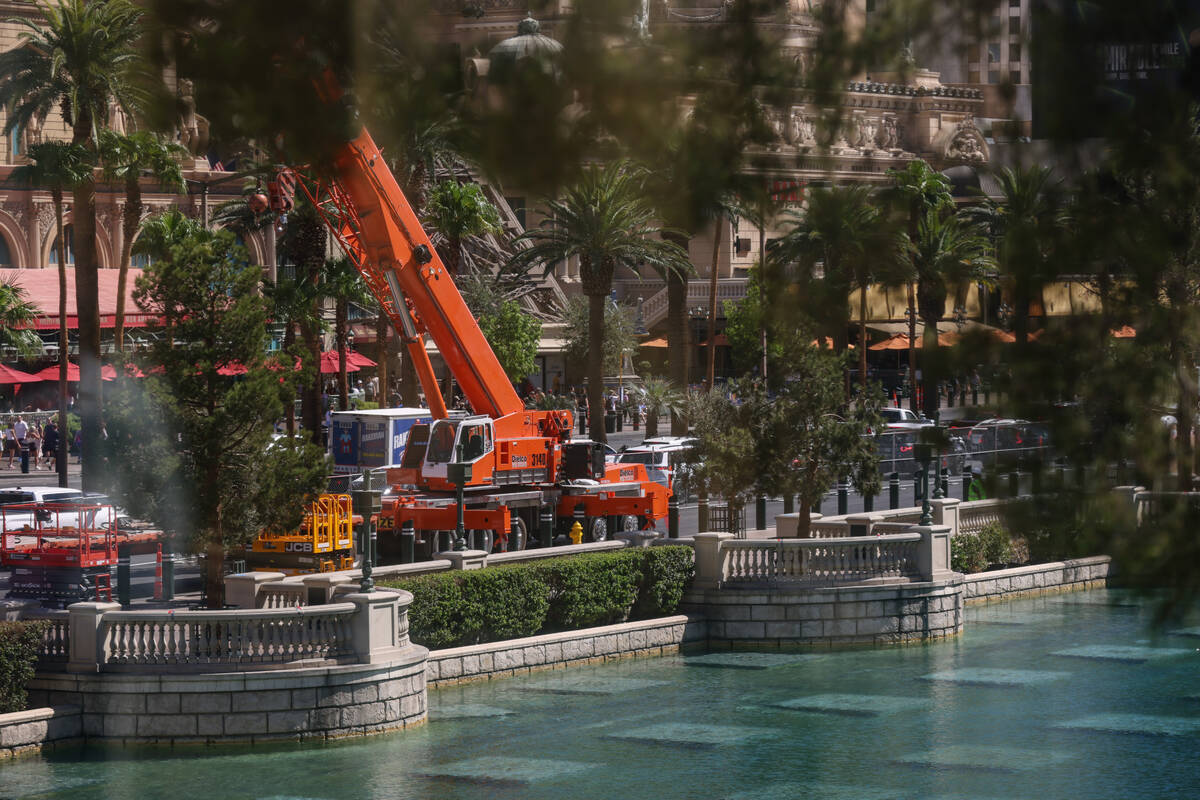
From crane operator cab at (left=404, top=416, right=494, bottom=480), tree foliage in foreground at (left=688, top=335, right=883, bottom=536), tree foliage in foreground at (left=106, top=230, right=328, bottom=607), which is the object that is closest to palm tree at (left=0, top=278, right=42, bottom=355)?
crane operator cab at (left=404, top=416, right=494, bottom=480)

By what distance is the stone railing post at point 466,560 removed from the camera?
1110 inches

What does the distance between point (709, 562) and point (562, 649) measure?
3445 mm

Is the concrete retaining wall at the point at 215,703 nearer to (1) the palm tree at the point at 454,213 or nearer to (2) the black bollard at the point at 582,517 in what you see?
(2) the black bollard at the point at 582,517

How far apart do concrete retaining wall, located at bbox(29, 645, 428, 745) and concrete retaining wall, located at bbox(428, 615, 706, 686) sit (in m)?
3.18

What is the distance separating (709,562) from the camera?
31.0 m

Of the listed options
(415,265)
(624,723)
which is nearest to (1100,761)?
(624,723)

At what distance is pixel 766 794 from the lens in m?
22.0

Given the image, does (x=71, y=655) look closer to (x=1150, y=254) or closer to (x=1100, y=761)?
(x=1100, y=761)

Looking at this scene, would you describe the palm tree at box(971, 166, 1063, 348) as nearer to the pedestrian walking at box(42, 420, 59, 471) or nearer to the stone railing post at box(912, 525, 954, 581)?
the stone railing post at box(912, 525, 954, 581)

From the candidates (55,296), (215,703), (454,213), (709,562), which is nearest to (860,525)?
(709,562)

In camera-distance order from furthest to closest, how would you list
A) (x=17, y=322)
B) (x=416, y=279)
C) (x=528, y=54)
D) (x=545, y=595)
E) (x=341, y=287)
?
(x=17, y=322)
(x=341, y=287)
(x=416, y=279)
(x=545, y=595)
(x=528, y=54)

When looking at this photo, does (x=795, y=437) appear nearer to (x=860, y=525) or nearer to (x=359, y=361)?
(x=860, y=525)

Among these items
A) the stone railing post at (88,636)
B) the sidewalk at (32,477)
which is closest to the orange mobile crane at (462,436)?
the stone railing post at (88,636)

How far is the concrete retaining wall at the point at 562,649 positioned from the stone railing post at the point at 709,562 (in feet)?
2.19
